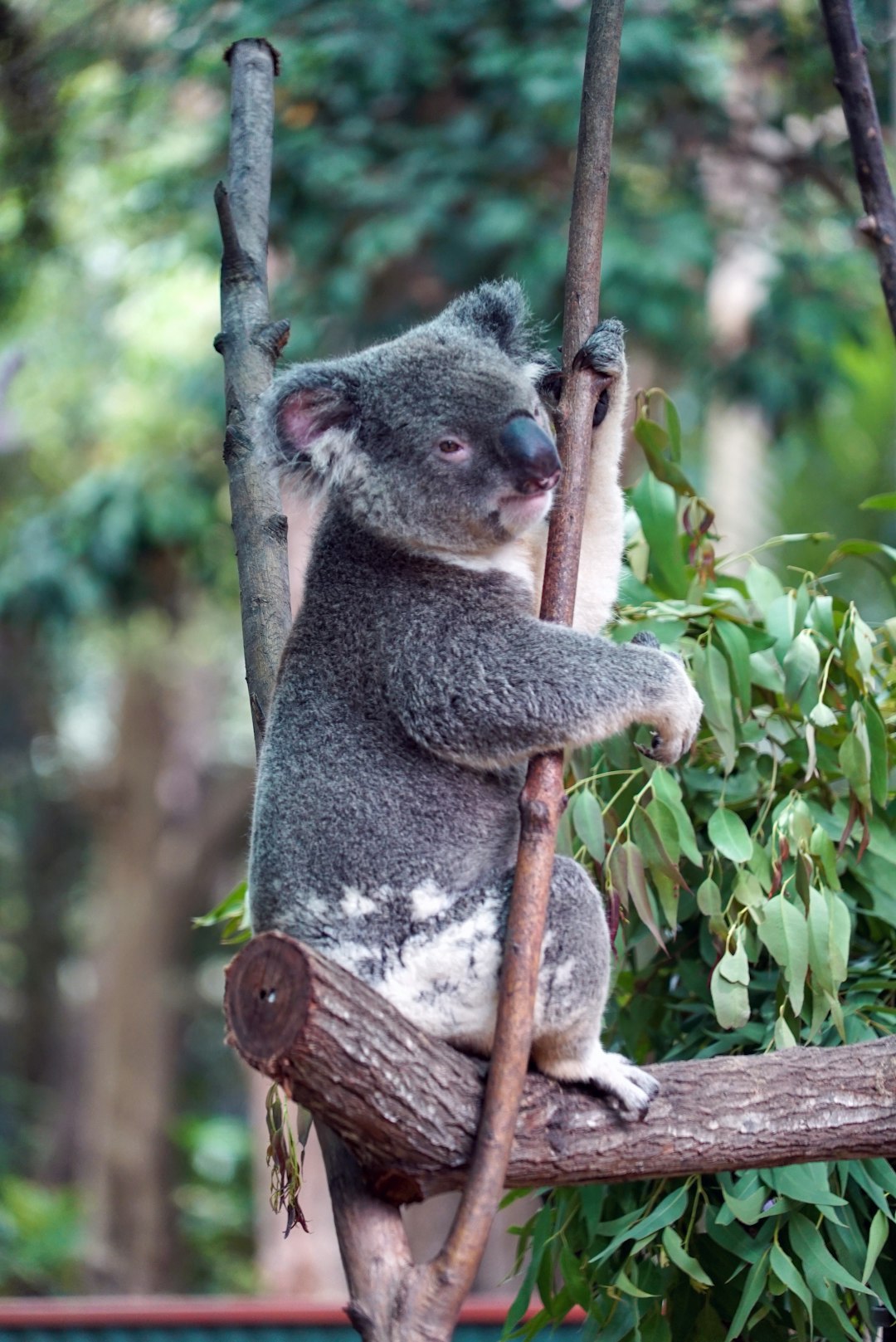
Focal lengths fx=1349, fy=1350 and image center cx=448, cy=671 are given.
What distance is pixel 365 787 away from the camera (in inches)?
82.5

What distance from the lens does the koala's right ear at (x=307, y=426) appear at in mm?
2232

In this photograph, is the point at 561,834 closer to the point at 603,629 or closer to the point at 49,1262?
the point at 603,629

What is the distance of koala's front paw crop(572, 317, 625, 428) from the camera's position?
83.7 inches

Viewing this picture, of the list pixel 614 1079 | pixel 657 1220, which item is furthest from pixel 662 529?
pixel 657 1220

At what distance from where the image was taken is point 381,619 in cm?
220

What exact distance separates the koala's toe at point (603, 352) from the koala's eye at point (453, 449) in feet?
0.76

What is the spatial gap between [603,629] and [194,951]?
968 centimetres

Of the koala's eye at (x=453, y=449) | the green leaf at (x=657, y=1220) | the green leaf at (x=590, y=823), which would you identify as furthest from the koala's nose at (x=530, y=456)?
the green leaf at (x=657, y=1220)

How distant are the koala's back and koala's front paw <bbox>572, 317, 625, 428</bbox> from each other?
0.38m

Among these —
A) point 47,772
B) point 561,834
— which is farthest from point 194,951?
point 561,834

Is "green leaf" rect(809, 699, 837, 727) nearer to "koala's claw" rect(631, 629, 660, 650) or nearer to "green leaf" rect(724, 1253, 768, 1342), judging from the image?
"koala's claw" rect(631, 629, 660, 650)

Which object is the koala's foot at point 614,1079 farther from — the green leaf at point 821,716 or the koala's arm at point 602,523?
the koala's arm at point 602,523

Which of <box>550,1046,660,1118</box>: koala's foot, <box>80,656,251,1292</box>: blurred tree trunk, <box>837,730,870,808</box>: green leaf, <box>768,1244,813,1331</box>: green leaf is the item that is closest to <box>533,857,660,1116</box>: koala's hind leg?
<box>550,1046,660,1118</box>: koala's foot

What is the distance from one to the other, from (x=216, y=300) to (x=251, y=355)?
21.2 ft
